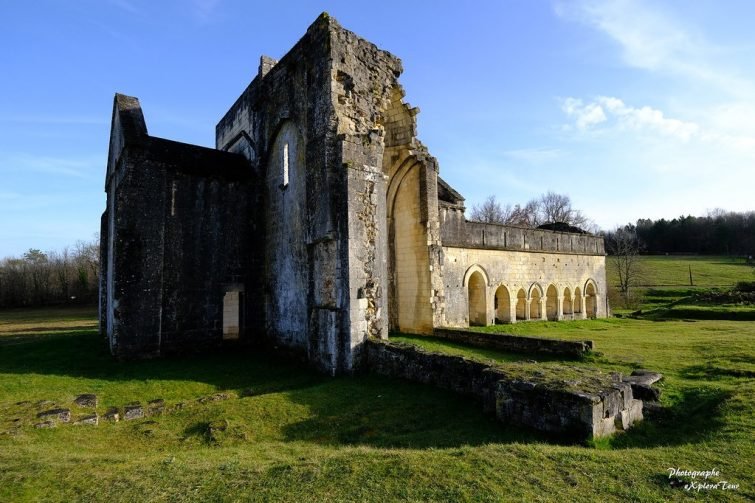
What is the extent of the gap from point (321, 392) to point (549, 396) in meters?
4.28

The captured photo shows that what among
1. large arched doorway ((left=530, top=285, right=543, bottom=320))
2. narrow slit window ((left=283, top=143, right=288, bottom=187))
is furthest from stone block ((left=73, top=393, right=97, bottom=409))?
large arched doorway ((left=530, top=285, right=543, bottom=320))

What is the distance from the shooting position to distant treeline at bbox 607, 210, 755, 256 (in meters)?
56.7

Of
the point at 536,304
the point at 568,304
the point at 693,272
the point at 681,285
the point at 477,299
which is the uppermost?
the point at 693,272

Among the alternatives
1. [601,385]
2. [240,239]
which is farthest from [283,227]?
[601,385]

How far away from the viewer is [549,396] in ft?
18.4

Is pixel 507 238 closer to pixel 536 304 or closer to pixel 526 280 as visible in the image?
pixel 526 280

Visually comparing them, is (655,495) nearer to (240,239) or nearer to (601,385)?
(601,385)

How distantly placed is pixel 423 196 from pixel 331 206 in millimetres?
6136


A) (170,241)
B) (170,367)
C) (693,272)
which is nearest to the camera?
(170,367)

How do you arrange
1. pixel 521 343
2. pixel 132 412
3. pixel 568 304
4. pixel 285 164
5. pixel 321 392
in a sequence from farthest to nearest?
pixel 568 304
pixel 285 164
pixel 521 343
pixel 321 392
pixel 132 412

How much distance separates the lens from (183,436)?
21.6 feet

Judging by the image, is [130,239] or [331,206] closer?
[331,206]

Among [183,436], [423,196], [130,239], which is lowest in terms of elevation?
[183,436]

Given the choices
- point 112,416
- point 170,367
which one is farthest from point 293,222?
point 112,416
